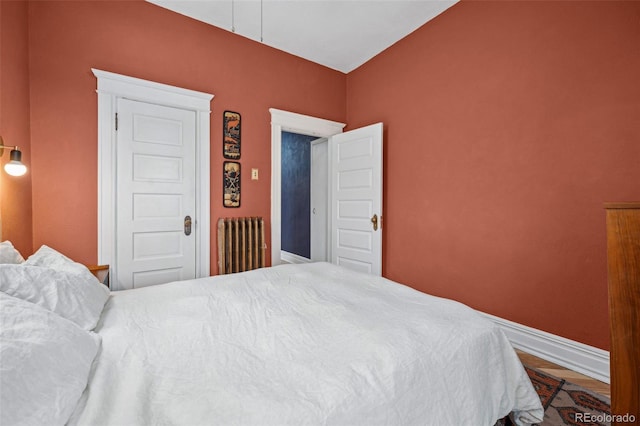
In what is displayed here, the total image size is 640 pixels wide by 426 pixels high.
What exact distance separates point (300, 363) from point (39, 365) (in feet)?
2.16

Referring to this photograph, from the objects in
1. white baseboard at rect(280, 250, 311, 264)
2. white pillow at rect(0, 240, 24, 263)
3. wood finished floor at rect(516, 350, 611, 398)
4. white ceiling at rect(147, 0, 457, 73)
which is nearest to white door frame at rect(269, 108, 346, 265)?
white ceiling at rect(147, 0, 457, 73)

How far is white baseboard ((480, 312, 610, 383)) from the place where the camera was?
6.42ft

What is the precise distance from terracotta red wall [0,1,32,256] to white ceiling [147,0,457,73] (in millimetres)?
1172

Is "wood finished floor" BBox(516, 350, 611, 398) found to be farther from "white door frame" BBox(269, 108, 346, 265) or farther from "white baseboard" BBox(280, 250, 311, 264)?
"white baseboard" BBox(280, 250, 311, 264)

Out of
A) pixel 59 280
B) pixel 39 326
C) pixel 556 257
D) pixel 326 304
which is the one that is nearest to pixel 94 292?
pixel 59 280

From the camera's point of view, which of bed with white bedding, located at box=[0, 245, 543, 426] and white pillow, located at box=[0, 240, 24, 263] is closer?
bed with white bedding, located at box=[0, 245, 543, 426]

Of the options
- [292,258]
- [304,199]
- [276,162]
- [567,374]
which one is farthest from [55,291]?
[292,258]

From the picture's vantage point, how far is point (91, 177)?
2.52 metres

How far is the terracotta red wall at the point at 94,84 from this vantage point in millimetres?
2338

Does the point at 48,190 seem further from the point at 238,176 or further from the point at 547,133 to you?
the point at 547,133

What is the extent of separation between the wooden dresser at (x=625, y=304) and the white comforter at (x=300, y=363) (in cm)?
33

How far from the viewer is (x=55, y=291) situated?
42.8 inches

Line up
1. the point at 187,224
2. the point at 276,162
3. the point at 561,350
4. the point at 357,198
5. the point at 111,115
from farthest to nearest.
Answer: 1. the point at 357,198
2. the point at 276,162
3. the point at 187,224
4. the point at 111,115
5. the point at 561,350

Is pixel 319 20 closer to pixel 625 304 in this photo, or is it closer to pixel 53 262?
pixel 53 262
